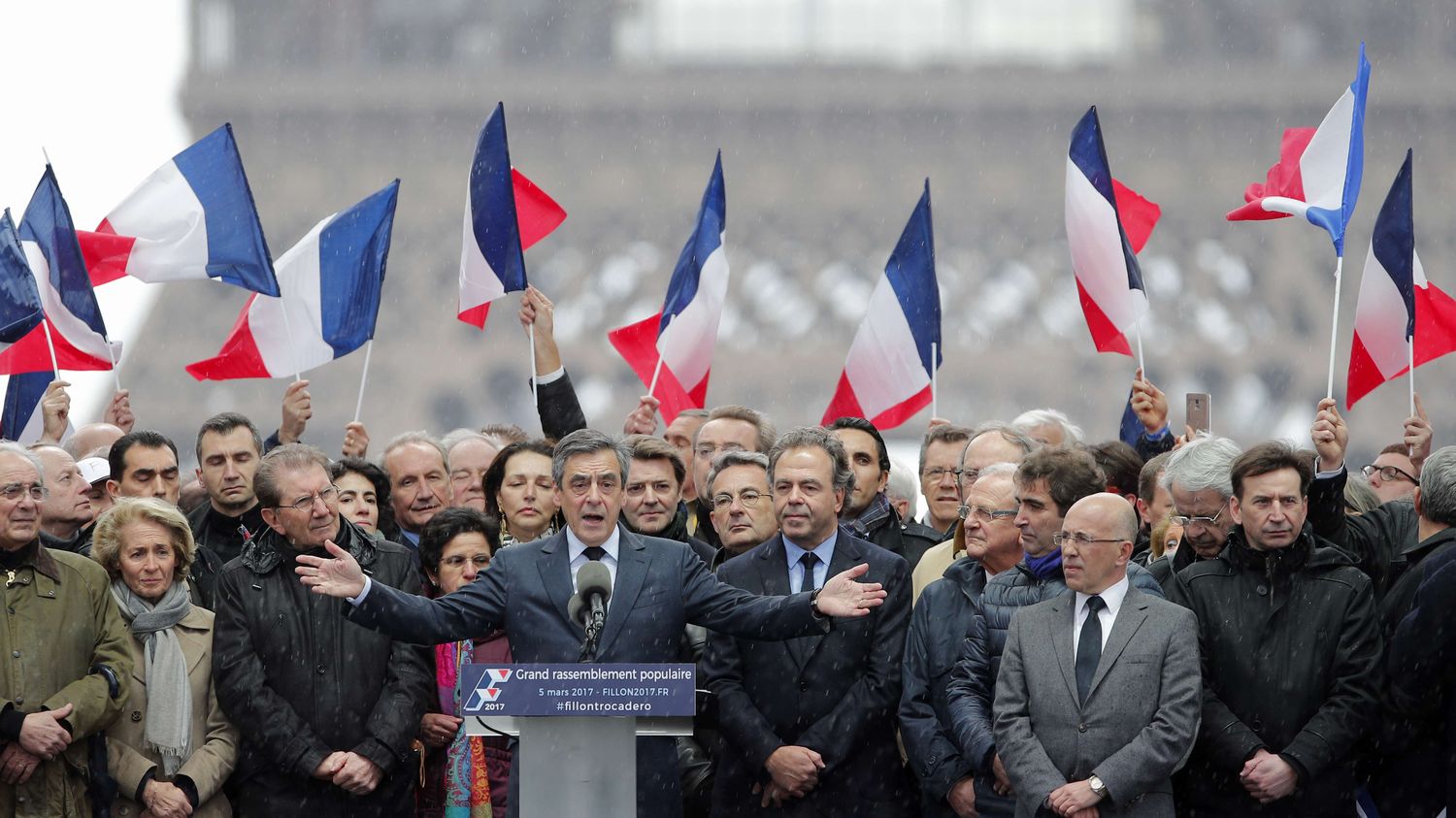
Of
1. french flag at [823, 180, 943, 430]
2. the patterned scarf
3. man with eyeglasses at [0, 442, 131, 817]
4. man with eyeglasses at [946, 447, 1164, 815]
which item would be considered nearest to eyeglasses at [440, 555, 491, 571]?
the patterned scarf

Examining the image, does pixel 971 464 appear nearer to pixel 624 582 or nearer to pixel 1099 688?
pixel 1099 688

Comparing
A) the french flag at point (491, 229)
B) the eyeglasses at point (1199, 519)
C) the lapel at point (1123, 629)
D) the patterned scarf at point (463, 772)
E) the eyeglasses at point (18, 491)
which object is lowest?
the patterned scarf at point (463, 772)

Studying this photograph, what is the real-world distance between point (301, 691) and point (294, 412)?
2.38 m

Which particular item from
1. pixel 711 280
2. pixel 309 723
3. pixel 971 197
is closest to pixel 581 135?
pixel 971 197

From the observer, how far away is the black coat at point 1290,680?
638 cm

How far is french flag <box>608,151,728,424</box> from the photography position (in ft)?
34.6

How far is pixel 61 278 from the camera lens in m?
9.49

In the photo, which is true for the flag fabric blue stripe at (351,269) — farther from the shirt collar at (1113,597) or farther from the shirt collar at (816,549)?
the shirt collar at (1113,597)

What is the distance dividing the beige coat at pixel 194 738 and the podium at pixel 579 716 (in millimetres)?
1539

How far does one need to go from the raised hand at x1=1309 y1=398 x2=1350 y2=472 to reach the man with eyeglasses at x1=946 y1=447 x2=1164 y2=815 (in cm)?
77

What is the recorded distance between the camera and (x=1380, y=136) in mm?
41438

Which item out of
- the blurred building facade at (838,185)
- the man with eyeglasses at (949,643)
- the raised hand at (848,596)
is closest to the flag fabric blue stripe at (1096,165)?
the man with eyeglasses at (949,643)

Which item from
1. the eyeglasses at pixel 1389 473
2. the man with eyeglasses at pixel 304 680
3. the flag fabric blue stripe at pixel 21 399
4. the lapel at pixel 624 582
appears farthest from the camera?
the flag fabric blue stripe at pixel 21 399

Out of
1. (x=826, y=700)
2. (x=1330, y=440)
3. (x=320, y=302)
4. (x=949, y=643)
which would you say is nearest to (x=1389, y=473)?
(x=1330, y=440)
